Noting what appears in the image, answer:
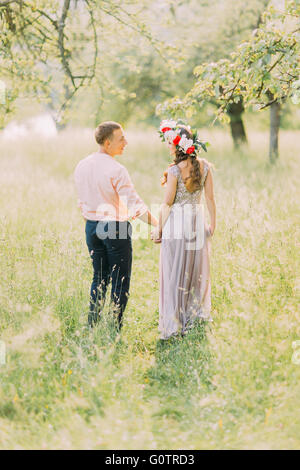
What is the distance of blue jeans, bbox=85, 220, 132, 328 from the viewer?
13.6 feet

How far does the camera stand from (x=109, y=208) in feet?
13.5

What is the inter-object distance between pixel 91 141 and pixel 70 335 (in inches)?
465

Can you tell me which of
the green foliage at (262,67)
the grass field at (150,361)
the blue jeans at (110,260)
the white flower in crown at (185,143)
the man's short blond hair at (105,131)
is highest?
the green foliage at (262,67)

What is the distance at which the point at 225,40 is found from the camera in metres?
13.7

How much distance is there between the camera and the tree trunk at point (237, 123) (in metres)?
16.2

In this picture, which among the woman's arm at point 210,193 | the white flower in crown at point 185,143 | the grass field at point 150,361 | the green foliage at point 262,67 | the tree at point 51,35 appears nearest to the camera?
the grass field at point 150,361

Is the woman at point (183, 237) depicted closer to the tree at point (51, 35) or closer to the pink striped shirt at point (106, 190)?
the pink striped shirt at point (106, 190)

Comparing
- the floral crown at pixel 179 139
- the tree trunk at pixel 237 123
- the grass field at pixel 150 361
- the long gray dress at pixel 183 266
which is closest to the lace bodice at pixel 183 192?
the long gray dress at pixel 183 266

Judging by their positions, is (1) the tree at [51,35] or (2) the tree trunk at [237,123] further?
(2) the tree trunk at [237,123]

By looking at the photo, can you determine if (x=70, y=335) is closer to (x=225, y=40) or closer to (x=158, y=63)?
(x=225, y=40)

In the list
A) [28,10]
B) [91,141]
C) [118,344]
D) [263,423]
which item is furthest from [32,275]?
[91,141]

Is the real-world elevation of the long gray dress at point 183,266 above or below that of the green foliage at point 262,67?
below

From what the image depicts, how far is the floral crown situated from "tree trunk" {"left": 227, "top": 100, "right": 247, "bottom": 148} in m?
12.2

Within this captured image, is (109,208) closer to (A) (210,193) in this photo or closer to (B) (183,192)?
(B) (183,192)
